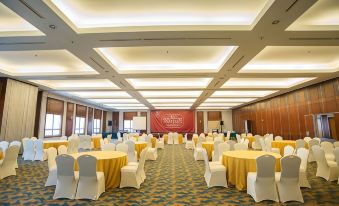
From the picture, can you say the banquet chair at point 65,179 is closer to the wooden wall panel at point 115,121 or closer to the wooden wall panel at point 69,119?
the wooden wall panel at point 69,119

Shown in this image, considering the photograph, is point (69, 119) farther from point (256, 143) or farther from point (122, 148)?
point (256, 143)

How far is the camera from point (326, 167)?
5523 millimetres

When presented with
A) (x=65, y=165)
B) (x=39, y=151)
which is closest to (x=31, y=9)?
(x=65, y=165)

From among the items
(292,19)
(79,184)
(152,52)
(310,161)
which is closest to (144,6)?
(152,52)

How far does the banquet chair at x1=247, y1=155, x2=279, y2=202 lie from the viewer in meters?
3.97

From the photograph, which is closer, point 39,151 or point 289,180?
point 289,180

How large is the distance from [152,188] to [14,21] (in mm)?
5112

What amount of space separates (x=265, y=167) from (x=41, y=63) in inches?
325

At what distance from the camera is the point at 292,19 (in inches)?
158

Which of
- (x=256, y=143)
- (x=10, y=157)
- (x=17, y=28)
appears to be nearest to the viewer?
(x=17, y=28)

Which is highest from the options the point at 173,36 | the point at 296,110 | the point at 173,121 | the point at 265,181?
the point at 173,36

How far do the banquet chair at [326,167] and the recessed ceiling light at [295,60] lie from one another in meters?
3.09

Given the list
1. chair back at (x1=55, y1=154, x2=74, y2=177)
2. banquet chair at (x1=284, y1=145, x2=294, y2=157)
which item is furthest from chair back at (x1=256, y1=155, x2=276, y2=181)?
chair back at (x1=55, y1=154, x2=74, y2=177)

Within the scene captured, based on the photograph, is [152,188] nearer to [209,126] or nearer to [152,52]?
[152,52]
